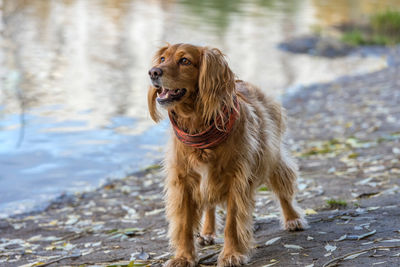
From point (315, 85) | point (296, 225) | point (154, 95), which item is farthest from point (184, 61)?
point (315, 85)

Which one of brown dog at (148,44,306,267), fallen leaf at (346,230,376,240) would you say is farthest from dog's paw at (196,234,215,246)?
fallen leaf at (346,230,376,240)

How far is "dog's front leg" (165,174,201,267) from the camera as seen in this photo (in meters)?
4.61

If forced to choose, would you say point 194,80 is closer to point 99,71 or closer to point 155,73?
point 155,73

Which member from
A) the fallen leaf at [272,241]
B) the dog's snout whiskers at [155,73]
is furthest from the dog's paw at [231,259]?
the dog's snout whiskers at [155,73]

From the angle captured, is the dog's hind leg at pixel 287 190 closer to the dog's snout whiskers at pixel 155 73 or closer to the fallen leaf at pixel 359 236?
the fallen leaf at pixel 359 236

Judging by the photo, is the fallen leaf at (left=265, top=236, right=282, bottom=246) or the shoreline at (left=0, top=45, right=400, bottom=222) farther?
the shoreline at (left=0, top=45, right=400, bottom=222)

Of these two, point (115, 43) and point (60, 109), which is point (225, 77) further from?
point (115, 43)

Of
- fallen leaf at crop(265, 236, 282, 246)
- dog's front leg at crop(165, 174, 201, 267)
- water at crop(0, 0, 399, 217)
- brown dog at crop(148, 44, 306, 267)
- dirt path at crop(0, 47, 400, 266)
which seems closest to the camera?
brown dog at crop(148, 44, 306, 267)

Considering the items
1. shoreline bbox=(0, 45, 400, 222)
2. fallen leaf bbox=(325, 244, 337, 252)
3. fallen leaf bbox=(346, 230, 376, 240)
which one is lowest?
shoreline bbox=(0, 45, 400, 222)

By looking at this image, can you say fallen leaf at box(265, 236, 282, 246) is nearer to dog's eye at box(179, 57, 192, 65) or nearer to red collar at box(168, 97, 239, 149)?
red collar at box(168, 97, 239, 149)

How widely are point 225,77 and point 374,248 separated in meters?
1.76

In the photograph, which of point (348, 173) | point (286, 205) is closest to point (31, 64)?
point (348, 173)

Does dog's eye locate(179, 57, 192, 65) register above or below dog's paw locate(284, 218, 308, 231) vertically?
above

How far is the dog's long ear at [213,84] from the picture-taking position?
4227 mm
